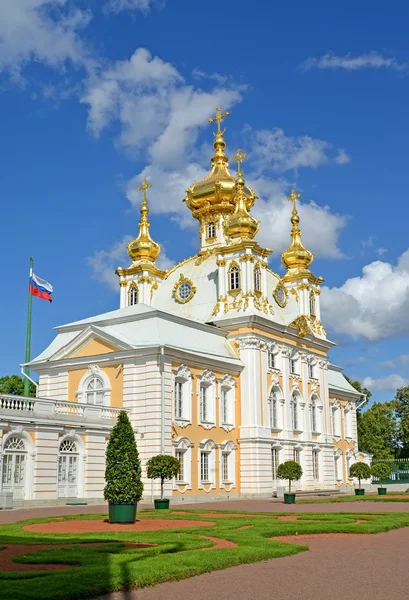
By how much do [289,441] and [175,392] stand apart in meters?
9.97

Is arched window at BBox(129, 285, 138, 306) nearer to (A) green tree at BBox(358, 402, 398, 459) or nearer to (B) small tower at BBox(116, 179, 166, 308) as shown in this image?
(B) small tower at BBox(116, 179, 166, 308)

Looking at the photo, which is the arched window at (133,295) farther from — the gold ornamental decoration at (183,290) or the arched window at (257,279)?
the arched window at (257,279)

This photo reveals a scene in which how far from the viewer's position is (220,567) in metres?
10.8

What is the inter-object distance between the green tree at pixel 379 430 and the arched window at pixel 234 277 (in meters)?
35.1

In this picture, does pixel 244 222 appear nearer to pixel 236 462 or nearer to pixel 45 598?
pixel 236 462

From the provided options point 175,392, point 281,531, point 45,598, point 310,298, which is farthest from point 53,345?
point 45,598

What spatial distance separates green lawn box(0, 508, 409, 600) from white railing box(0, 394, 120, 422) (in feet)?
30.8

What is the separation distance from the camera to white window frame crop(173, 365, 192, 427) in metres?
34.0

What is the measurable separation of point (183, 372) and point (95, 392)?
4.57 metres

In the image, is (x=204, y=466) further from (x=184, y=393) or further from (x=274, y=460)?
(x=274, y=460)

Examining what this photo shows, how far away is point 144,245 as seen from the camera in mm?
47625

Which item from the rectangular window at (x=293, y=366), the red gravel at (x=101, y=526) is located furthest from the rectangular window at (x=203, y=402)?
the red gravel at (x=101, y=526)

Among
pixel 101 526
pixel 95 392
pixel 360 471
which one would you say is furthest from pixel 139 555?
pixel 360 471

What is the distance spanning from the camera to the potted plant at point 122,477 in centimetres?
1859
